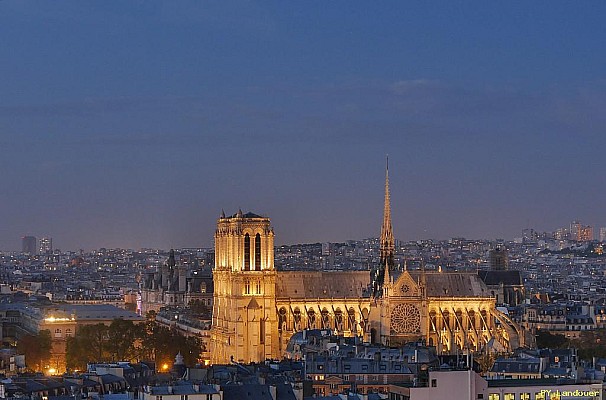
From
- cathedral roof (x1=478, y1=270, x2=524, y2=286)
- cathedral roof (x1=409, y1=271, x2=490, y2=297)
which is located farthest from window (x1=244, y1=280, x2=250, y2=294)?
cathedral roof (x1=478, y1=270, x2=524, y2=286)

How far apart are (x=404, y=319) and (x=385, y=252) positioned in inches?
368

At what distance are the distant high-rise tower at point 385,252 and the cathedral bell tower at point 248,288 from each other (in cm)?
773

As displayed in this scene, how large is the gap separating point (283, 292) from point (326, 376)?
36855 mm

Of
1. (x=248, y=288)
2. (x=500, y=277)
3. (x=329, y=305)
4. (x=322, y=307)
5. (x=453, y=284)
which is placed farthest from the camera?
(x=500, y=277)

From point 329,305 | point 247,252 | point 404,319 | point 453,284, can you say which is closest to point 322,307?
point 329,305

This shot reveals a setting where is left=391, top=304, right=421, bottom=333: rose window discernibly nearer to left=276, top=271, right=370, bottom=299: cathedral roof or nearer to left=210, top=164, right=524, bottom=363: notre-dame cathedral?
left=210, top=164, right=524, bottom=363: notre-dame cathedral

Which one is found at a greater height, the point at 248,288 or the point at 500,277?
the point at 500,277

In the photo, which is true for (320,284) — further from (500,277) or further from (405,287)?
(500,277)

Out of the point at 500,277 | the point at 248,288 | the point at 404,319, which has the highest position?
the point at 500,277

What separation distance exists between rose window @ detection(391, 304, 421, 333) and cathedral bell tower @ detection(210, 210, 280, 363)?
8081 millimetres

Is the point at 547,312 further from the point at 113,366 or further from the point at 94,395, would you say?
the point at 94,395

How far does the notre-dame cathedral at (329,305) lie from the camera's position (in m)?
131

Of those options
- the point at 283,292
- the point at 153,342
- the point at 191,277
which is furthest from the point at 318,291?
the point at 191,277

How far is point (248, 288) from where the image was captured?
131500mm
